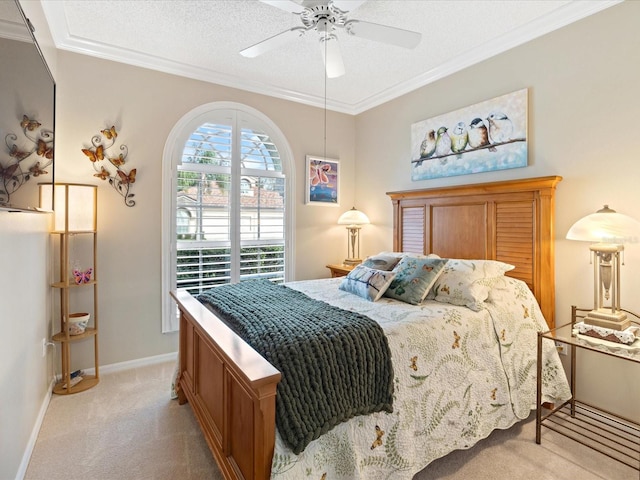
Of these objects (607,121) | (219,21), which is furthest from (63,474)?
(607,121)

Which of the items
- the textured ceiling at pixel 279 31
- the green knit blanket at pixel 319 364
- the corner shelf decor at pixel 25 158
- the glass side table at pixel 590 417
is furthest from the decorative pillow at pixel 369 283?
the corner shelf decor at pixel 25 158

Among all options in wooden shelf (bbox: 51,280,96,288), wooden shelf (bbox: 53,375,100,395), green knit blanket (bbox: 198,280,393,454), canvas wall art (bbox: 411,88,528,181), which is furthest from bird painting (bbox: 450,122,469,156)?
wooden shelf (bbox: 53,375,100,395)

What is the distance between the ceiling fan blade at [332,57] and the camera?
239 centimetres

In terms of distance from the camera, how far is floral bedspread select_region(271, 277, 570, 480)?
4.95 feet

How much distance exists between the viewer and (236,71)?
11.4 feet

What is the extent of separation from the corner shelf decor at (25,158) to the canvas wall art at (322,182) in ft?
8.64

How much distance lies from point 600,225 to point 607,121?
0.83 m

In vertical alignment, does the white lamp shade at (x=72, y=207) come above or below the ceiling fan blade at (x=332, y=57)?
below

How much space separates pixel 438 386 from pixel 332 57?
224 centimetres

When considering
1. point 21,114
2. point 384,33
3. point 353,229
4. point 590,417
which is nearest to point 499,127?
point 384,33

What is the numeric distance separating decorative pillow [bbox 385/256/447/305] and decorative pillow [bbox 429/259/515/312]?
0.26 feet

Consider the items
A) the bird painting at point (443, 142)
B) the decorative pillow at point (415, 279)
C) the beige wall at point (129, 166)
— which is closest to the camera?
the decorative pillow at point (415, 279)

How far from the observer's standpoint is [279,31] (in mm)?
2736

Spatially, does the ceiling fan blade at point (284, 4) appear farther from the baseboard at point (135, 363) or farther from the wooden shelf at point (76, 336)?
the baseboard at point (135, 363)
